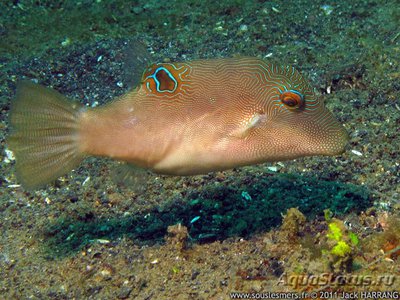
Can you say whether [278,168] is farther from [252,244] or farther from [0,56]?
[0,56]

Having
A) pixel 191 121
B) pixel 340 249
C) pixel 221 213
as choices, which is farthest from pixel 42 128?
pixel 340 249

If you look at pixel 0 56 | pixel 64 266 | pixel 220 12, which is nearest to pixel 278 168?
pixel 64 266

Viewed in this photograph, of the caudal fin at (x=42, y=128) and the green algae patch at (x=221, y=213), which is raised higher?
the caudal fin at (x=42, y=128)

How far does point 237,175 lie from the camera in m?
4.84

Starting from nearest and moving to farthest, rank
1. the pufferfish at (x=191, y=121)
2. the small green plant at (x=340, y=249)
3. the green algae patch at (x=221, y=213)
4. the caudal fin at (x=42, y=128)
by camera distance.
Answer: the small green plant at (x=340, y=249), the pufferfish at (x=191, y=121), the caudal fin at (x=42, y=128), the green algae patch at (x=221, y=213)

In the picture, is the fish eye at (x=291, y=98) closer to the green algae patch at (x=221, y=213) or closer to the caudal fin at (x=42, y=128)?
the green algae patch at (x=221, y=213)

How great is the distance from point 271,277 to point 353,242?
27.4 inches

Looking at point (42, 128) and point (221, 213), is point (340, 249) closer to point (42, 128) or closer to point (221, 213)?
point (221, 213)

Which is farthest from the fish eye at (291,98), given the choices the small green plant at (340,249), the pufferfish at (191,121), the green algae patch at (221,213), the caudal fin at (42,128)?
the caudal fin at (42,128)

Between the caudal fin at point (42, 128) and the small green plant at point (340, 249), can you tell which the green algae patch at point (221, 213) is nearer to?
the small green plant at point (340, 249)

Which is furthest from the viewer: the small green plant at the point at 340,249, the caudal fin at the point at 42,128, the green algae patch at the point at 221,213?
the green algae patch at the point at 221,213

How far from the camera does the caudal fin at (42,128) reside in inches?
135

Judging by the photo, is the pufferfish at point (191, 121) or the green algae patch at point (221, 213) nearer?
the pufferfish at point (191, 121)

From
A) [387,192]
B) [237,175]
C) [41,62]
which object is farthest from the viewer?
[41,62]
